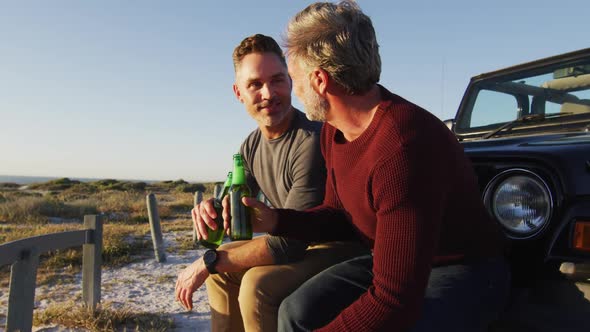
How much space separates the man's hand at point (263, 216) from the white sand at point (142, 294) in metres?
2.35

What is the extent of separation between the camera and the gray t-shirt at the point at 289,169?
2309 mm

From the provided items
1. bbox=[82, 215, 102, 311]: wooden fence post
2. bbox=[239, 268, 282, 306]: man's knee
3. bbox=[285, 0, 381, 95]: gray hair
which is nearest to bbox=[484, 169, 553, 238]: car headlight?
bbox=[285, 0, 381, 95]: gray hair

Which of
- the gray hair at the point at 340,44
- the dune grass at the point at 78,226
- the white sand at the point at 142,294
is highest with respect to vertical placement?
the gray hair at the point at 340,44

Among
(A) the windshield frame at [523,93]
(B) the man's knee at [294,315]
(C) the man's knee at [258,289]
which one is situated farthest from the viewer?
(A) the windshield frame at [523,93]

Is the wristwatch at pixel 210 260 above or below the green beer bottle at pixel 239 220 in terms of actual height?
below

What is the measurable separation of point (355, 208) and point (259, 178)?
1.13 m

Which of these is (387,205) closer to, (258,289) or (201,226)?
(258,289)

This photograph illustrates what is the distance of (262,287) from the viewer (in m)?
2.14

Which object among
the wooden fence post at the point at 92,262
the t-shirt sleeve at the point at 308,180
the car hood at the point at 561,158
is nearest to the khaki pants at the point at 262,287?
the t-shirt sleeve at the point at 308,180

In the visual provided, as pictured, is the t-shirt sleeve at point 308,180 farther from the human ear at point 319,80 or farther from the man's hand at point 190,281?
the human ear at point 319,80

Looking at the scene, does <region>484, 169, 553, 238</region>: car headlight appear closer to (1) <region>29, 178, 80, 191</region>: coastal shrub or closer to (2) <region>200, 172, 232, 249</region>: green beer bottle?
(2) <region>200, 172, 232, 249</region>: green beer bottle

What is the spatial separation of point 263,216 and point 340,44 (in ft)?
2.85

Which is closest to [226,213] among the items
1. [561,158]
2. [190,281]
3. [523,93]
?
[190,281]

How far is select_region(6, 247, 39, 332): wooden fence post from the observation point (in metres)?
3.32
